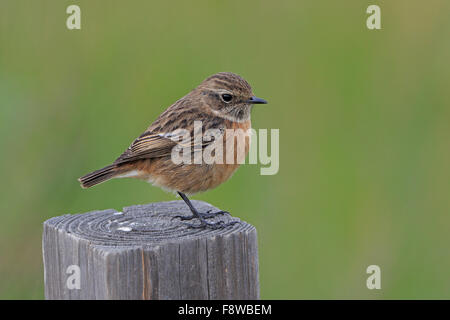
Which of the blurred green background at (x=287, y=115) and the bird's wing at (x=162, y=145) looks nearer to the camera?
the bird's wing at (x=162, y=145)

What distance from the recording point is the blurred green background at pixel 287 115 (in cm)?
669

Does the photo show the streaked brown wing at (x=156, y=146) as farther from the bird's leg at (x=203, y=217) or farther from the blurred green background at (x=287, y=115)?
the blurred green background at (x=287, y=115)

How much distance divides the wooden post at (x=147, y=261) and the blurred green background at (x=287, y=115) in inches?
88.3

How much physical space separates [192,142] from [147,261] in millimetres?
2088

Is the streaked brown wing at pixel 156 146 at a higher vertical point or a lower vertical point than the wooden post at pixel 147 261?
higher

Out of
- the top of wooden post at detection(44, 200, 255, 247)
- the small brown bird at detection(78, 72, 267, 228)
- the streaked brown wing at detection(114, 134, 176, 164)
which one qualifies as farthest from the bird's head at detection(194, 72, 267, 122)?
the top of wooden post at detection(44, 200, 255, 247)

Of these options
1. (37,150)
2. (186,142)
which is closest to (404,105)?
(186,142)

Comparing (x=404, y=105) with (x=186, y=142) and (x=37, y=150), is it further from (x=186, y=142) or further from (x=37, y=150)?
(x=37, y=150)

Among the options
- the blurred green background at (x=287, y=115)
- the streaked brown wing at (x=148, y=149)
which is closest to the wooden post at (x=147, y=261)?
the streaked brown wing at (x=148, y=149)

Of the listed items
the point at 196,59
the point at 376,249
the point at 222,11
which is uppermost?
the point at 222,11

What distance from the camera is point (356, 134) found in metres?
7.36

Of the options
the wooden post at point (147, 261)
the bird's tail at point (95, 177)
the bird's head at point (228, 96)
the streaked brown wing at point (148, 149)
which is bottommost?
the wooden post at point (147, 261)

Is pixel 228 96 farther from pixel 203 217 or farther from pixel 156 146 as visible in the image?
pixel 203 217

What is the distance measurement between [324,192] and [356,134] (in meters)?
0.75
